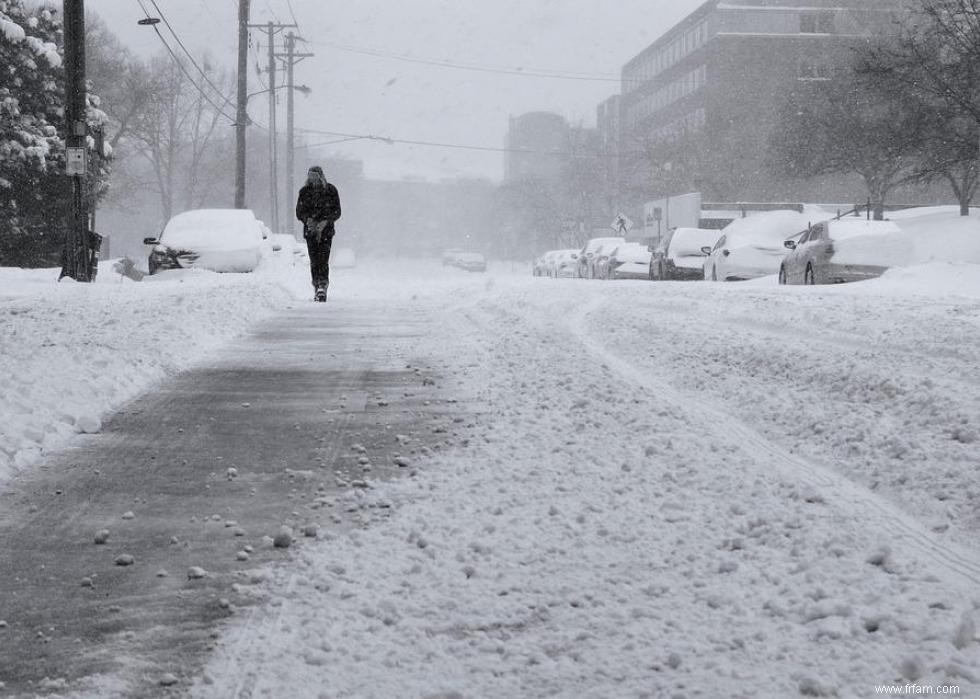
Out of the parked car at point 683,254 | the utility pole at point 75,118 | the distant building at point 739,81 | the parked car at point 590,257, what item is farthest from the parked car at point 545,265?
the utility pole at point 75,118

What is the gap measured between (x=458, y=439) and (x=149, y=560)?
6.85 feet

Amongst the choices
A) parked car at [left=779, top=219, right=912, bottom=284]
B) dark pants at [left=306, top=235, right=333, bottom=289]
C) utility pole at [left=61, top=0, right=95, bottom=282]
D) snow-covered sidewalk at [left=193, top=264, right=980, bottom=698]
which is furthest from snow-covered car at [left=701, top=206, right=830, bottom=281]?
snow-covered sidewalk at [left=193, top=264, right=980, bottom=698]

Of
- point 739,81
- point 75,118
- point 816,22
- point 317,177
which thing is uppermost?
point 816,22

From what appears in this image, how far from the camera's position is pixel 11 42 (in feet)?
90.8

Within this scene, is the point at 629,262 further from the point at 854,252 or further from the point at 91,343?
the point at 91,343

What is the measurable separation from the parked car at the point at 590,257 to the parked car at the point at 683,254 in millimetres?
7962

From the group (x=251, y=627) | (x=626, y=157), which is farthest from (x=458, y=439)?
(x=626, y=157)

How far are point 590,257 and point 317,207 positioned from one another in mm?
22797

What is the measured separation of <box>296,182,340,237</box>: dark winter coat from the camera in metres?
14.6

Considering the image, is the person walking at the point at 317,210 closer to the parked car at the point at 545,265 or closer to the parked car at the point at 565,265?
→ the parked car at the point at 565,265

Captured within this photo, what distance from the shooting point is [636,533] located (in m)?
3.70

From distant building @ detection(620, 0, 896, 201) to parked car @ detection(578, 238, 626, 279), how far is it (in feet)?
61.2

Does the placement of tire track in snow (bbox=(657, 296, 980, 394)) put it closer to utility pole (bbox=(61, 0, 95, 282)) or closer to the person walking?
the person walking

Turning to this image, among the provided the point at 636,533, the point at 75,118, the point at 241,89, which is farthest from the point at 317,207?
the point at 241,89
